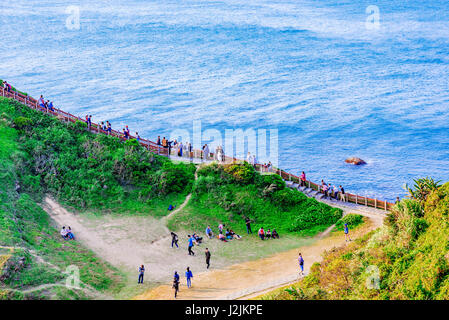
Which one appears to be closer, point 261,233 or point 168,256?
point 168,256

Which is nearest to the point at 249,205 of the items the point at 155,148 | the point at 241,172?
the point at 241,172

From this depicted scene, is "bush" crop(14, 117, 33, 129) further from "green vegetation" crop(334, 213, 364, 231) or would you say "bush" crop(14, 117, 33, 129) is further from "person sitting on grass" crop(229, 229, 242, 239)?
"green vegetation" crop(334, 213, 364, 231)

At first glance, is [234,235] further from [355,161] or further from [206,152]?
[355,161]

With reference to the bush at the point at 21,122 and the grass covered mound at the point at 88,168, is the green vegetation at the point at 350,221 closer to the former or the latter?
the grass covered mound at the point at 88,168

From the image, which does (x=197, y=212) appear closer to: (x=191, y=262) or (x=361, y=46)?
(x=191, y=262)

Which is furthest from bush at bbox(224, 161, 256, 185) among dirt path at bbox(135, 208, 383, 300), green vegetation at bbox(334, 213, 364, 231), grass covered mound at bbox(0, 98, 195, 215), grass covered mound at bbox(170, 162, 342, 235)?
dirt path at bbox(135, 208, 383, 300)
